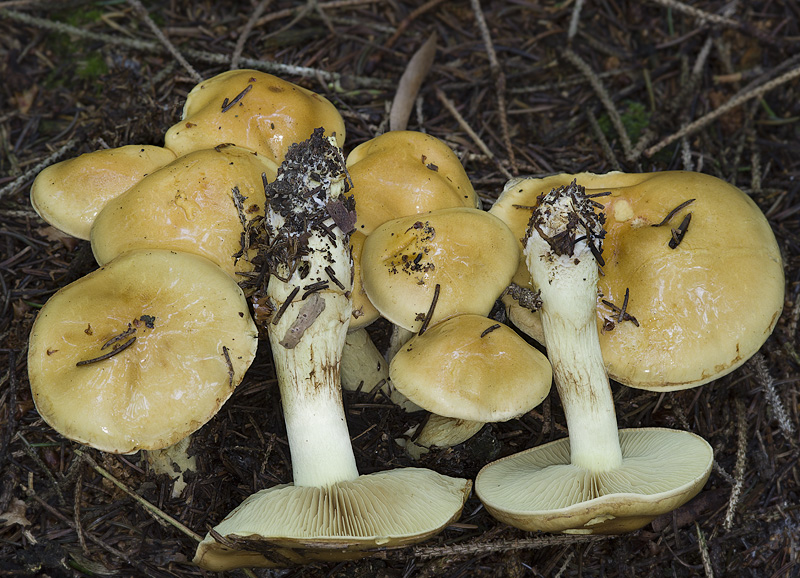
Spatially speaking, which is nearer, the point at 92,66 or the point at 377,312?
the point at 377,312

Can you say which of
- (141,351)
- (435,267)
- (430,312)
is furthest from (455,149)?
(141,351)

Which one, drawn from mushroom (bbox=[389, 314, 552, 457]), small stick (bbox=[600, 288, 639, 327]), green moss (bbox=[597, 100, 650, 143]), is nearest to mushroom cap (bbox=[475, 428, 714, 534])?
mushroom (bbox=[389, 314, 552, 457])

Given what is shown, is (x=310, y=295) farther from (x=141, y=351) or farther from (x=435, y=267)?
(x=141, y=351)

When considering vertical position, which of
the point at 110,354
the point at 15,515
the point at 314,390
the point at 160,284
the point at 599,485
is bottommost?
the point at 15,515

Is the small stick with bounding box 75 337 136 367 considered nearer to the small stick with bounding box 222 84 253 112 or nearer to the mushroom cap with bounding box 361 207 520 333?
the mushroom cap with bounding box 361 207 520 333

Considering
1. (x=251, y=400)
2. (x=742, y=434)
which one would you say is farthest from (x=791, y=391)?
(x=251, y=400)
